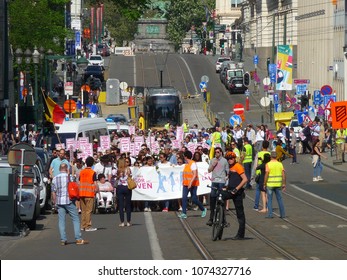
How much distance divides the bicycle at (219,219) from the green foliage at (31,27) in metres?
50.0

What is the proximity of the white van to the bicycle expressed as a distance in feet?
63.2

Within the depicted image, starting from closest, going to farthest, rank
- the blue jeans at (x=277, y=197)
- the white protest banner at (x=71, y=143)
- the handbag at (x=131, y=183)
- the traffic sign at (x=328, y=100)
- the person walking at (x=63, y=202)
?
the person walking at (x=63, y=202) < the handbag at (x=131, y=183) < the blue jeans at (x=277, y=197) < the white protest banner at (x=71, y=143) < the traffic sign at (x=328, y=100)

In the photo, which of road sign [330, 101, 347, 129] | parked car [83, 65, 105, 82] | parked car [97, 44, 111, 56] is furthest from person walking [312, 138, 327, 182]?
parked car [97, 44, 111, 56]

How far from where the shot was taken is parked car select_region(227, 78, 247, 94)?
109 m

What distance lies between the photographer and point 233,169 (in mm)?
25844

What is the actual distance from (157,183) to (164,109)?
42.6 m

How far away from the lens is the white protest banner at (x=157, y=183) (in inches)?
1382

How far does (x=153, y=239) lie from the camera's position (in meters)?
25.7

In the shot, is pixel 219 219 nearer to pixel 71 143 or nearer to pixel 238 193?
pixel 238 193

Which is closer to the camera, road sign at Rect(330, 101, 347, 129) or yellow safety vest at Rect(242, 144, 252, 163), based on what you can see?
yellow safety vest at Rect(242, 144, 252, 163)

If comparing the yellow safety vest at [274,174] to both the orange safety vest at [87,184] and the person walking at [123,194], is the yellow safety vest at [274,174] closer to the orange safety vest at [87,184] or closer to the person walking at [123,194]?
the person walking at [123,194]

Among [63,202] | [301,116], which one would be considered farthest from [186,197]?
[301,116]

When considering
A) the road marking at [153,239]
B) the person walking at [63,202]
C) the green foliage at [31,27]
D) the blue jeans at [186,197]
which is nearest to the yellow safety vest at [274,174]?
the blue jeans at [186,197]

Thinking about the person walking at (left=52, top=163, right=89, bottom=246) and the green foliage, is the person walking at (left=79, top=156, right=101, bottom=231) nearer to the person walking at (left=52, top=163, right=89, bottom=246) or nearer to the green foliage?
the person walking at (left=52, top=163, right=89, bottom=246)
